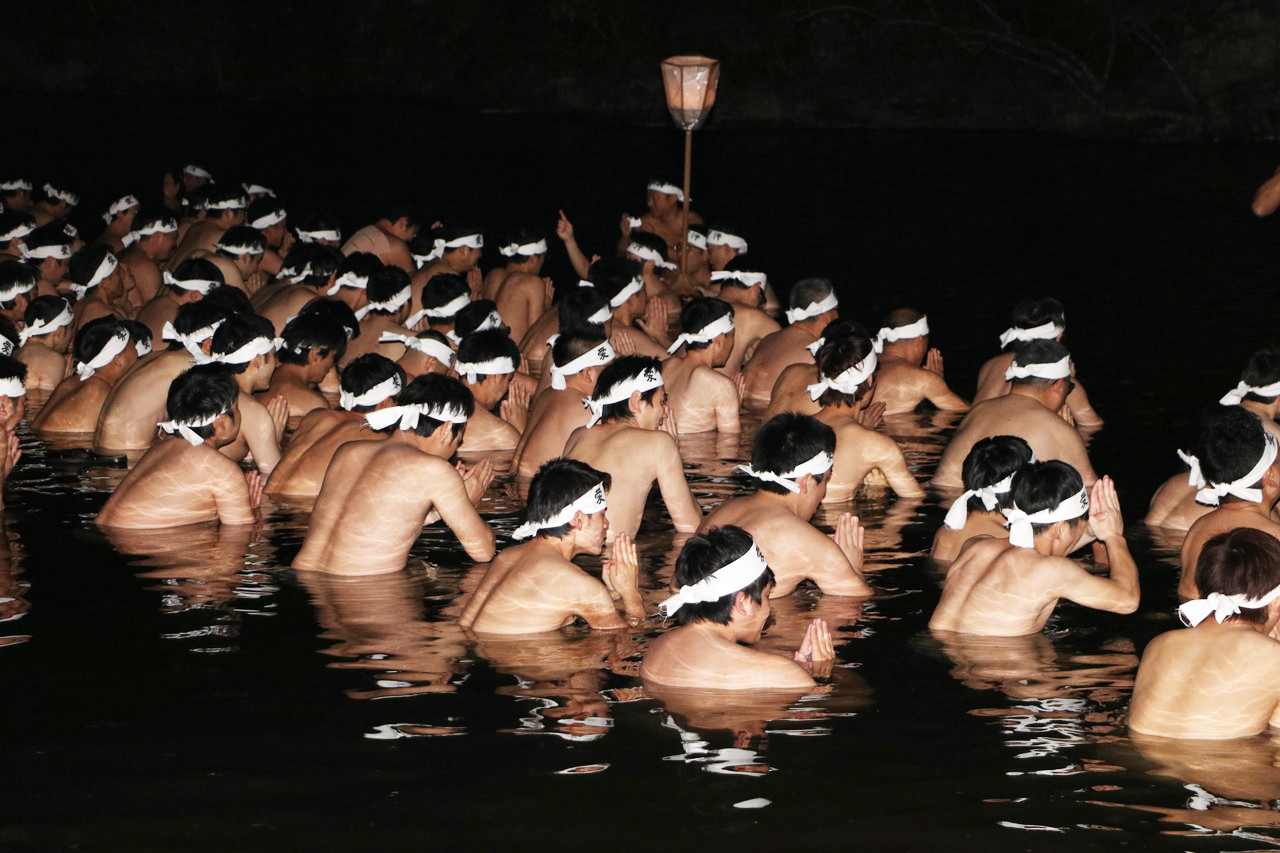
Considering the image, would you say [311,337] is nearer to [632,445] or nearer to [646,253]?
[632,445]

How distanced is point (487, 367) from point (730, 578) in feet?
13.0

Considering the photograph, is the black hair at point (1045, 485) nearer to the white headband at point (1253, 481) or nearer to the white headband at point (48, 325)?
the white headband at point (1253, 481)

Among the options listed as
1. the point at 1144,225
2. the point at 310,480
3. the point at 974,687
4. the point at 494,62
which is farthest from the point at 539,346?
the point at 494,62

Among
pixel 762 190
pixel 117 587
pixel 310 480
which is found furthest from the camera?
pixel 762 190

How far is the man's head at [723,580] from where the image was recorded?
5660mm

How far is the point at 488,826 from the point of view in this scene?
500 centimetres

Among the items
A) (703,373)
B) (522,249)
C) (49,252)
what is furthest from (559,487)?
(49,252)

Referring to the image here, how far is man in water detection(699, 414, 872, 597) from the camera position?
268 inches

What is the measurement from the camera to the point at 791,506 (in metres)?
6.94

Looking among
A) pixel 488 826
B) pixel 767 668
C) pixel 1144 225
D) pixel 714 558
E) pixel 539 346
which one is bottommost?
pixel 488 826

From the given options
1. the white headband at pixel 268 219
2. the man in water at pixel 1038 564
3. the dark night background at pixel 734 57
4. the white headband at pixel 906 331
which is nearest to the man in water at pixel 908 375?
the white headband at pixel 906 331

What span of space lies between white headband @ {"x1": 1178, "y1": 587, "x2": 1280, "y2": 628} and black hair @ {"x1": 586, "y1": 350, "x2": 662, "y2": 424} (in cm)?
292

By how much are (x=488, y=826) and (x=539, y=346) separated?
7210 mm

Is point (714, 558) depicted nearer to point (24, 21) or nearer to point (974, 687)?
point (974, 687)
